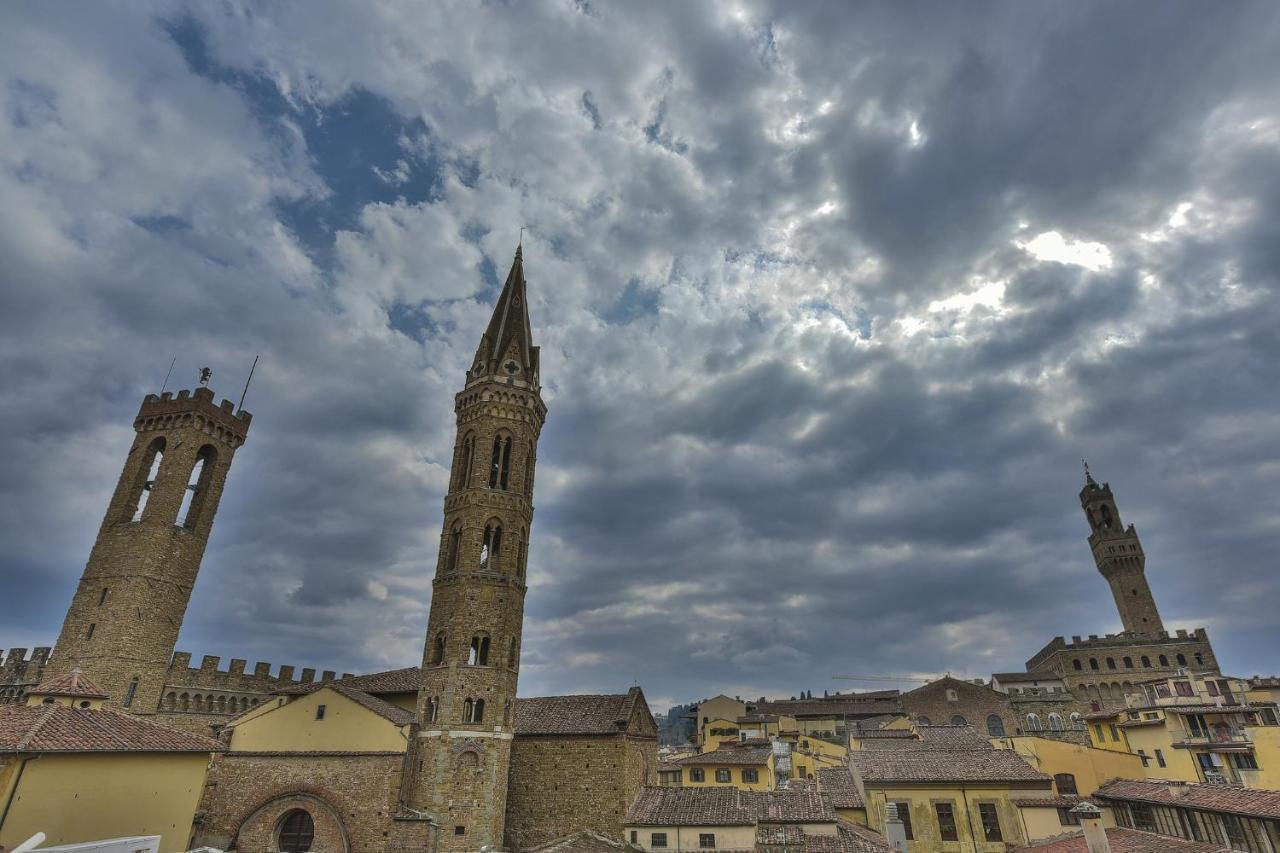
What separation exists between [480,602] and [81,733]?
642 inches

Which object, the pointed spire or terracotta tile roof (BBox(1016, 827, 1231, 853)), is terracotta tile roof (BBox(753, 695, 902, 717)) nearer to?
terracotta tile roof (BBox(1016, 827, 1231, 853))

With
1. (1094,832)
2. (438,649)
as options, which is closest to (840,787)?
(1094,832)

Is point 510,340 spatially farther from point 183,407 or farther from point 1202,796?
point 1202,796

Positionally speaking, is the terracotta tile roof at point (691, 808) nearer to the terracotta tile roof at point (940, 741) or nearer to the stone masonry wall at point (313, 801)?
the stone masonry wall at point (313, 801)

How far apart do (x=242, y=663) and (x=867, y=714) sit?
63.7 m

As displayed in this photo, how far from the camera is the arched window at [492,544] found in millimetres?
34062

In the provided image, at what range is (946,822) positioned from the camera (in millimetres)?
28547

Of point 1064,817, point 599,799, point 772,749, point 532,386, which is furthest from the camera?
point 772,749

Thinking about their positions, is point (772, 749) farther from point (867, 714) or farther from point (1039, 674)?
point (1039, 674)

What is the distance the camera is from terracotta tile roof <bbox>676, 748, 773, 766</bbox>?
4491 centimetres

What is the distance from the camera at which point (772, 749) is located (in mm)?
48125

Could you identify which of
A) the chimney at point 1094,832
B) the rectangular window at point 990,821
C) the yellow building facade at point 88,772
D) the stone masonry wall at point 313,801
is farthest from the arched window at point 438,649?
the chimney at point 1094,832

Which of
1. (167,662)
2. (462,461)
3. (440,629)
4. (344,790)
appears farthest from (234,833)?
(462,461)

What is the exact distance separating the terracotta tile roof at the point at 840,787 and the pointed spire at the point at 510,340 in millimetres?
30124
